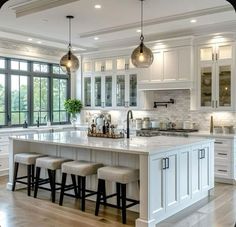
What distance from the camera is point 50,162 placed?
190 inches

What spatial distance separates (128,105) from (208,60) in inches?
88.4

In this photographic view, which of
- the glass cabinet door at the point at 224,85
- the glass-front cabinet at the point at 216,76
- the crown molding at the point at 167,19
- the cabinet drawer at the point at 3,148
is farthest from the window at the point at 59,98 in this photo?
the glass cabinet door at the point at 224,85

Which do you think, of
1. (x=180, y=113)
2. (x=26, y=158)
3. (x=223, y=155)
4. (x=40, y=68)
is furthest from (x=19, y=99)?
(x=223, y=155)

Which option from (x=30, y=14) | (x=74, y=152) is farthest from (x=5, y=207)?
(x=30, y=14)

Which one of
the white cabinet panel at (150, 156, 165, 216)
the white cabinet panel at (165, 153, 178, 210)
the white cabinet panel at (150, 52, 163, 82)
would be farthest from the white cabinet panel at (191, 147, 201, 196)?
the white cabinet panel at (150, 52, 163, 82)

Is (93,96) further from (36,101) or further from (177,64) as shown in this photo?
(177,64)

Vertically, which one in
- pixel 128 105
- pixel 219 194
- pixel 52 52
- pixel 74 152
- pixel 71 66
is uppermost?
pixel 52 52

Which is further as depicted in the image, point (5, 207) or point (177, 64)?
point (177, 64)

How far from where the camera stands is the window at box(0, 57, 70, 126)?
7449 mm

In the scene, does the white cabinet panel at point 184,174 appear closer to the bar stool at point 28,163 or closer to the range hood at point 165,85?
the bar stool at point 28,163

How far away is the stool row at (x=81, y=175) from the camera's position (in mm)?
3986

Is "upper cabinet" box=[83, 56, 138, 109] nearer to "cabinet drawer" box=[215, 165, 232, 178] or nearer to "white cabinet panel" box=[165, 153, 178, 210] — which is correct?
"cabinet drawer" box=[215, 165, 232, 178]

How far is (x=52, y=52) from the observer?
8391 mm

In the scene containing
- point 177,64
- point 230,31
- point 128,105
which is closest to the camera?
point 230,31
